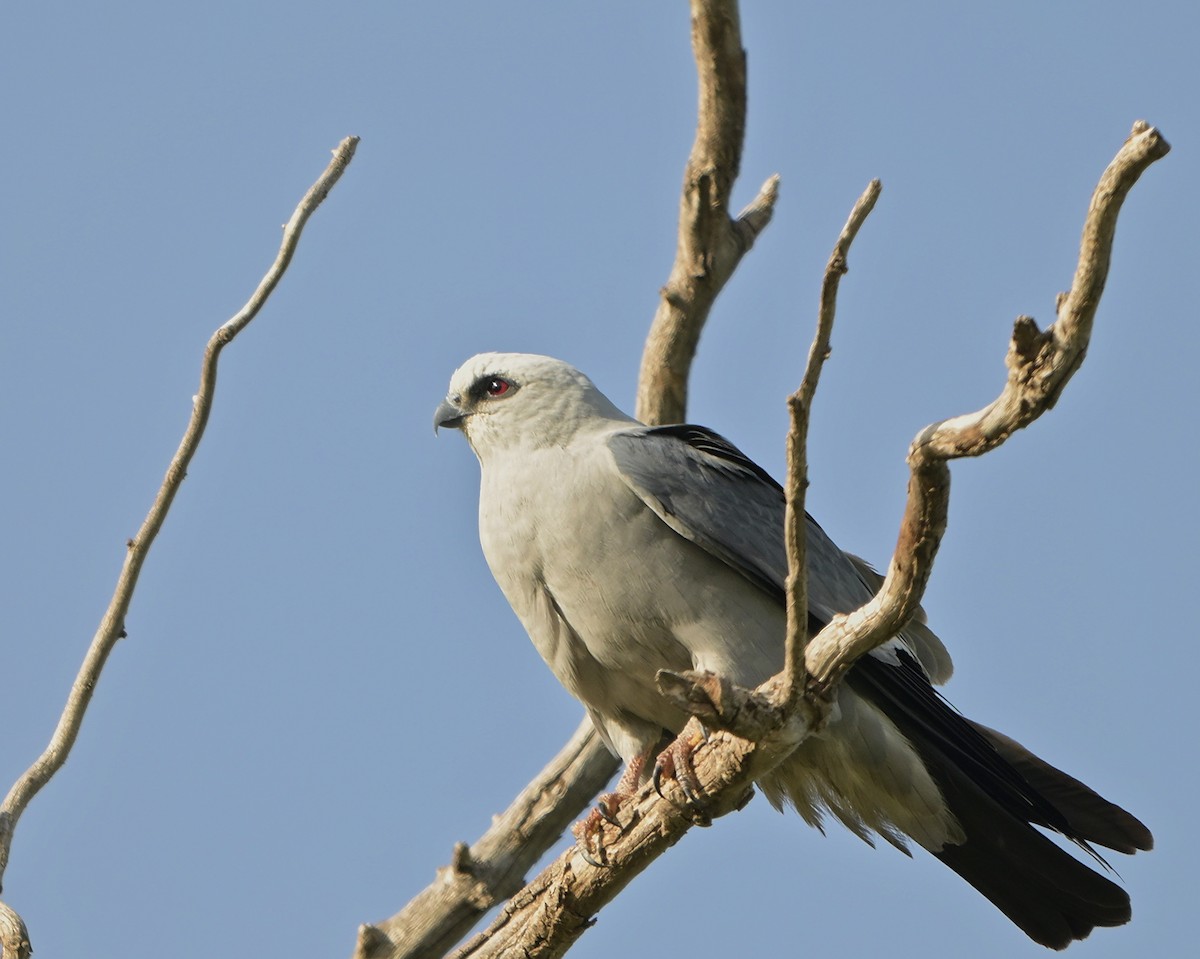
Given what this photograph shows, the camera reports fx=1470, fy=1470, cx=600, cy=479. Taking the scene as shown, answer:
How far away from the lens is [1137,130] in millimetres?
2953

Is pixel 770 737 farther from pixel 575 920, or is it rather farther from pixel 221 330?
pixel 221 330

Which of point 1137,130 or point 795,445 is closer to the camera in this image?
point 1137,130

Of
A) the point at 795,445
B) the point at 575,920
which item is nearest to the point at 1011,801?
the point at 575,920

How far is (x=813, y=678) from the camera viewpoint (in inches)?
154

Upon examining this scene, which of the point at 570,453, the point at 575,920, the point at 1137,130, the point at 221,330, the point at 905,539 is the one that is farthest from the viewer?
the point at 570,453

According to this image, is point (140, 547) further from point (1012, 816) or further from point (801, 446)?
point (1012, 816)

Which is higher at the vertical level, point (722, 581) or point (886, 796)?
point (722, 581)

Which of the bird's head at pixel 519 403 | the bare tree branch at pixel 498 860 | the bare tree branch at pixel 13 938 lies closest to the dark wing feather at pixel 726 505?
the bird's head at pixel 519 403

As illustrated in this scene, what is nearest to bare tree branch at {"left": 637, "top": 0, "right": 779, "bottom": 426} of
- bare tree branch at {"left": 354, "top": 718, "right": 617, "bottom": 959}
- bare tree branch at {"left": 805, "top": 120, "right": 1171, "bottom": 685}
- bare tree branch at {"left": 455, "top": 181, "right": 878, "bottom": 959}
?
bare tree branch at {"left": 354, "top": 718, "right": 617, "bottom": 959}

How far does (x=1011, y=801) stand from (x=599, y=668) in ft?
5.08

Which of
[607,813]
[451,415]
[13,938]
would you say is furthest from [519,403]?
[13,938]

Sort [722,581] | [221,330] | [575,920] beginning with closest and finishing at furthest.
Result: [221,330], [575,920], [722,581]

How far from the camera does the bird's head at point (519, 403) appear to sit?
586 cm

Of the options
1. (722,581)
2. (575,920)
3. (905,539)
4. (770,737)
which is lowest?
(575,920)
